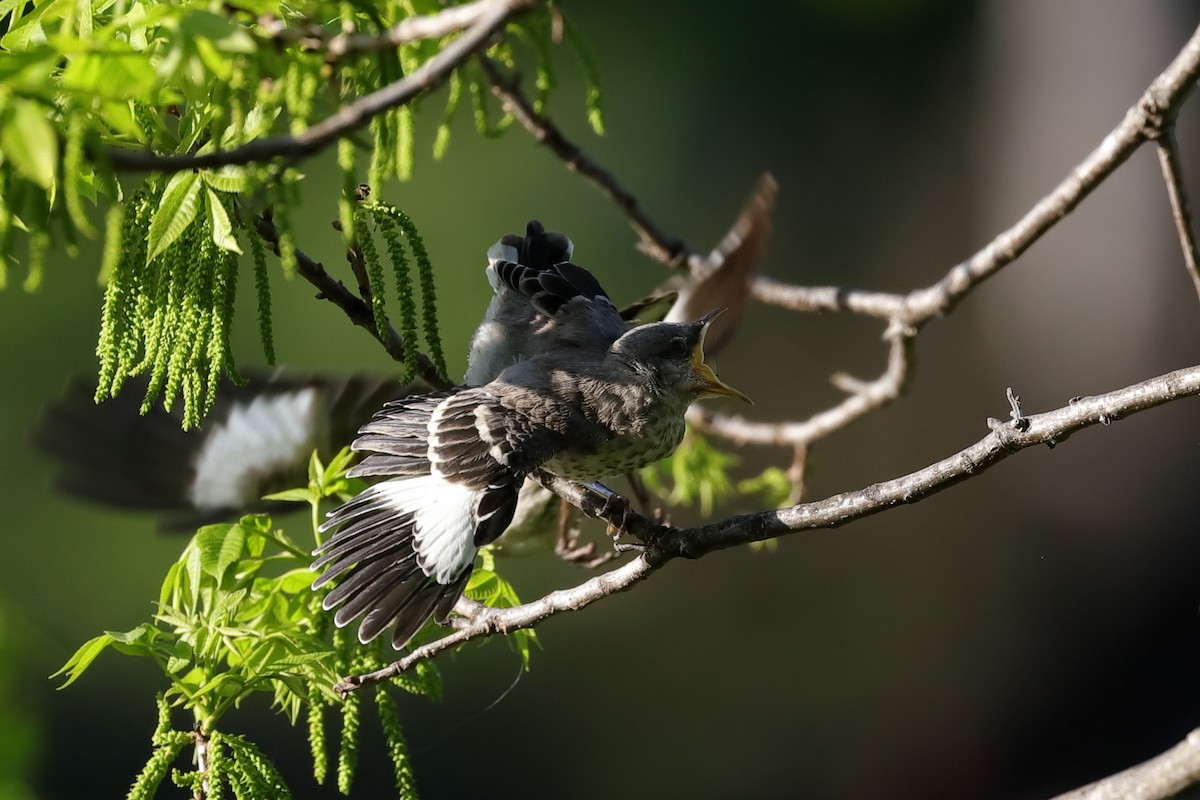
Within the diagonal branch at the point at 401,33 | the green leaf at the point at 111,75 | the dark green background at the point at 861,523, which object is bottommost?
the dark green background at the point at 861,523

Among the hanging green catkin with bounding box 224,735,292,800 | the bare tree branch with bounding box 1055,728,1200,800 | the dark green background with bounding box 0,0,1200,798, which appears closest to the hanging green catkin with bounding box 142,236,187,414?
the hanging green catkin with bounding box 224,735,292,800

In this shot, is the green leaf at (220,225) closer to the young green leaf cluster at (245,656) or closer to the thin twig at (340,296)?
the thin twig at (340,296)

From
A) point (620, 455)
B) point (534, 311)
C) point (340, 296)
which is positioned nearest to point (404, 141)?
point (340, 296)

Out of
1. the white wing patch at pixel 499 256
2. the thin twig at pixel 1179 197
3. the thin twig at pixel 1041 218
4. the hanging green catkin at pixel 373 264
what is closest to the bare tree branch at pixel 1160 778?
the thin twig at pixel 1179 197

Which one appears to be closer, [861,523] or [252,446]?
[252,446]

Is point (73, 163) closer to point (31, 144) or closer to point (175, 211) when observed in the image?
point (31, 144)

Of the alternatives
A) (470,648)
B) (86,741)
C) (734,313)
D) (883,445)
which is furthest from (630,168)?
(734,313)

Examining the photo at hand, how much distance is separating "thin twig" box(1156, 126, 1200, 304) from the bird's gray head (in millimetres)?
895

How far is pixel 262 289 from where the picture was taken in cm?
149

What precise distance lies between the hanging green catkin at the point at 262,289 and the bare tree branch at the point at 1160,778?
1002mm

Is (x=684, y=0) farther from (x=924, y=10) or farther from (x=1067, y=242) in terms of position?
(x=1067, y=242)

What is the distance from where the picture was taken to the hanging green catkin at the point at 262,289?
4.75 feet

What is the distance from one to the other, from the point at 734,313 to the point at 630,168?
502 centimetres

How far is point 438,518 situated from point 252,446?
2.97 feet
